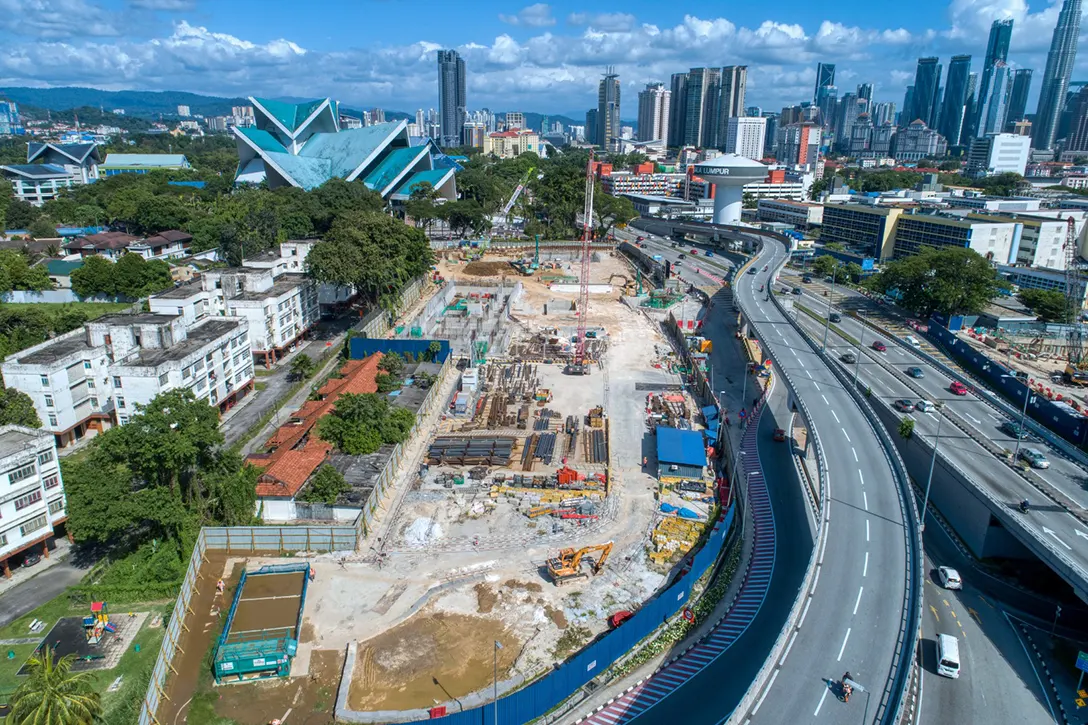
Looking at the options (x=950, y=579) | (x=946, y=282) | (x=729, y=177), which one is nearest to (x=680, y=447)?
(x=950, y=579)

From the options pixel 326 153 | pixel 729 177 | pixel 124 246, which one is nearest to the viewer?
pixel 124 246

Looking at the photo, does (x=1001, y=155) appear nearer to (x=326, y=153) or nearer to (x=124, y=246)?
(x=326, y=153)

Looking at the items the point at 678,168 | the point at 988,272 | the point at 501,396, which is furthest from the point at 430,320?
the point at 678,168

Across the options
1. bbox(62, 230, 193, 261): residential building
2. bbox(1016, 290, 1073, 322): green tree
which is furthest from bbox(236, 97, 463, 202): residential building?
bbox(1016, 290, 1073, 322): green tree

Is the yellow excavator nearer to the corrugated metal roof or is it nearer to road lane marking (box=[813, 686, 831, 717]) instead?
the corrugated metal roof

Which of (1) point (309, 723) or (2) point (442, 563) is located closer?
(1) point (309, 723)

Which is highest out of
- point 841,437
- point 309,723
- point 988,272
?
point 988,272

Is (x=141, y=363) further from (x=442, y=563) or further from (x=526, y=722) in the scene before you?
(x=526, y=722)
